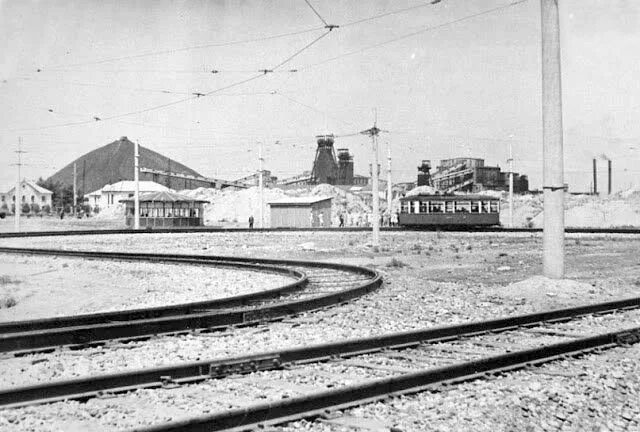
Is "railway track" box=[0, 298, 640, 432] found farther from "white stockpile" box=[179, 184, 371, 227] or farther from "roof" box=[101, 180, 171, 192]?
"roof" box=[101, 180, 171, 192]

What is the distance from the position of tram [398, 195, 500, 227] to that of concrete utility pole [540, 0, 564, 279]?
132 ft

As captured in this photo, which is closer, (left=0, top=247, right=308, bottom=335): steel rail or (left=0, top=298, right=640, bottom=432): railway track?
(left=0, top=298, right=640, bottom=432): railway track

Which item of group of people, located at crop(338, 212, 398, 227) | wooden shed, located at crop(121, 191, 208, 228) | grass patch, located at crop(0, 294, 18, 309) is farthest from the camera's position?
wooden shed, located at crop(121, 191, 208, 228)

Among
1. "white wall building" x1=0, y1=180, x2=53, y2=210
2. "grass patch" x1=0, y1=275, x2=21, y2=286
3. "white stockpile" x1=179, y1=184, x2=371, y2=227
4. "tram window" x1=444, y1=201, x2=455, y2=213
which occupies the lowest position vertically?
"grass patch" x1=0, y1=275, x2=21, y2=286

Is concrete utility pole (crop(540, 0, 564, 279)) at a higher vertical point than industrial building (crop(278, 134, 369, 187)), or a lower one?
lower

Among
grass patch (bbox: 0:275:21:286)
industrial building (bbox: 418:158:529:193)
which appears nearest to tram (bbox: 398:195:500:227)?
grass patch (bbox: 0:275:21:286)

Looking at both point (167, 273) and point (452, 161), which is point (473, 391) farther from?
point (452, 161)

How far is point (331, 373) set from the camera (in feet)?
23.4

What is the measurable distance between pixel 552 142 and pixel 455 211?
40835 millimetres

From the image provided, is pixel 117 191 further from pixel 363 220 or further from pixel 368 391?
pixel 368 391

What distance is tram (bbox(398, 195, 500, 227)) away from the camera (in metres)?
54.7

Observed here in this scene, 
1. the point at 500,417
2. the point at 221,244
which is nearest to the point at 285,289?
the point at 500,417

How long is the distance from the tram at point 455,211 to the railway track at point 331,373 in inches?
1785

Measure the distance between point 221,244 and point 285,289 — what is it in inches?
945
